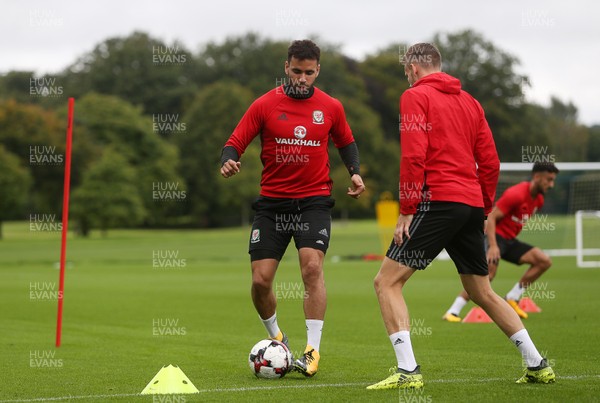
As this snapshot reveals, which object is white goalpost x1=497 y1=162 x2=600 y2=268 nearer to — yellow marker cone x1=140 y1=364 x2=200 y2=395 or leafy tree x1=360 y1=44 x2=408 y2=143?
yellow marker cone x1=140 y1=364 x2=200 y2=395

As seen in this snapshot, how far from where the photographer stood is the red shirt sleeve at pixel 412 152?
7402mm

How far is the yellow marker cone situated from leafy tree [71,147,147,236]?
204 ft

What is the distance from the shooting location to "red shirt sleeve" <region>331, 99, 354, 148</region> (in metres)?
9.27

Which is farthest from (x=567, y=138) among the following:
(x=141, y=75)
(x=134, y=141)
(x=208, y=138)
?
(x=134, y=141)

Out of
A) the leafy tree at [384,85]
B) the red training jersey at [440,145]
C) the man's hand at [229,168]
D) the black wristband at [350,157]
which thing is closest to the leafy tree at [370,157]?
the leafy tree at [384,85]

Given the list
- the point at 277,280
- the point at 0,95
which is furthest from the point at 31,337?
the point at 0,95

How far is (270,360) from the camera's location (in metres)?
8.50

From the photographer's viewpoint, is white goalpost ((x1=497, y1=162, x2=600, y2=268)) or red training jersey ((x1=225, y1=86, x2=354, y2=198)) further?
white goalpost ((x1=497, y1=162, x2=600, y2=268))

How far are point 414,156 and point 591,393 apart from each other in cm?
216

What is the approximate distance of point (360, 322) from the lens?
14.3 meters

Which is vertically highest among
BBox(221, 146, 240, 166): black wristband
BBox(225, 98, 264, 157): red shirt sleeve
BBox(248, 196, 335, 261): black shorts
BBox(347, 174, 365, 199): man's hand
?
BBox(225, 98, 264, 157): red shirt sleeve

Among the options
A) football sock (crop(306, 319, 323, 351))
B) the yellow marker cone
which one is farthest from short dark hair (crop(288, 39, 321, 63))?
the yellow marker cone

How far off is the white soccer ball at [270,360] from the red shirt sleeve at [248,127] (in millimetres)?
1745

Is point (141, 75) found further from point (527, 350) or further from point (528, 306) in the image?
point (527, 350)
